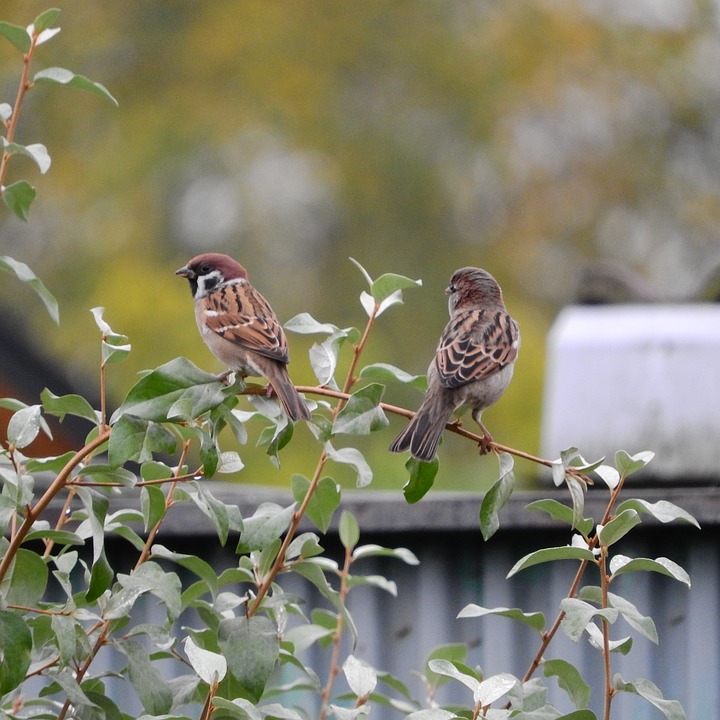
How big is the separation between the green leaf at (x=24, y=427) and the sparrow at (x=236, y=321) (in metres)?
0.74

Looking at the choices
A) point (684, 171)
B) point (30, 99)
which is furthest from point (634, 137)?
point (30, 99)

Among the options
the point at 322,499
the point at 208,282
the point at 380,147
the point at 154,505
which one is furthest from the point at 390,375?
the point at 380,147

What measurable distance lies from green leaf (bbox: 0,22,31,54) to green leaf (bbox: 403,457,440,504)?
1063 mm

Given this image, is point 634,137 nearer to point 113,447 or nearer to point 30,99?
point 30,99

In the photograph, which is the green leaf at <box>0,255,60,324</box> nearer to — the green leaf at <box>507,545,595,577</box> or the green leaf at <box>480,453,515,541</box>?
the green leaf at <box>480,453,515,541</box>

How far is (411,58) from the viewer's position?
22.5m

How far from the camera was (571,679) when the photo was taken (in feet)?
7.50

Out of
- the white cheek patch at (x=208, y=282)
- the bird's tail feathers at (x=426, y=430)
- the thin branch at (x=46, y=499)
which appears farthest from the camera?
the white cheek patch at (x=208, y=282)

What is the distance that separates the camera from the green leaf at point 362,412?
222 cm

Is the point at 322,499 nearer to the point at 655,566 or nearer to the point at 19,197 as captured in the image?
the point at 655,566

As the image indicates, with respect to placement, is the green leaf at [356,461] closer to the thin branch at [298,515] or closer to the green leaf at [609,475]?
the thin branch at [298,515]

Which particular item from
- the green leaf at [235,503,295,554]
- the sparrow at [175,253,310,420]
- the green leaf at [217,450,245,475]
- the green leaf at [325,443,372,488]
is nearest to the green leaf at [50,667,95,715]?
the green leaf at [235,503,295,554]

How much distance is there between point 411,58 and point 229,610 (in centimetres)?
2089

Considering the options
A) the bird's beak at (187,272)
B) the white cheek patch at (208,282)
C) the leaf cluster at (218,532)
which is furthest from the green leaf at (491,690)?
the bird's beak at (187,272)
